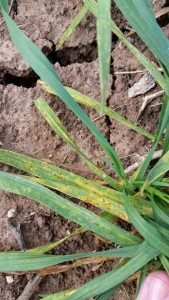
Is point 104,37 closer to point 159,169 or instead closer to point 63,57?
point 159,169

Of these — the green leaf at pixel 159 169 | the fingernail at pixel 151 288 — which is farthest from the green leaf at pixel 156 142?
the fingernail at pixel 151 288

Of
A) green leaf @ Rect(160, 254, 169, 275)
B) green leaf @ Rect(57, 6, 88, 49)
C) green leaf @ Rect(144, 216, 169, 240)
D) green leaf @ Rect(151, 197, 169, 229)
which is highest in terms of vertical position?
green leaf @ Rect(57, 6, 88, 49)

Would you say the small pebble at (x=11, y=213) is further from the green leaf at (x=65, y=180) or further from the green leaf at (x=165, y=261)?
the green leaf at (x=165, y=261)

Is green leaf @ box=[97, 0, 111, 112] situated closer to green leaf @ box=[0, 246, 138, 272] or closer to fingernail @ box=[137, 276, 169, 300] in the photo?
green leaf @ box=[0, 246, 138, 272]

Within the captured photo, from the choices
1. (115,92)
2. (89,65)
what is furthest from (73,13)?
(115,92)

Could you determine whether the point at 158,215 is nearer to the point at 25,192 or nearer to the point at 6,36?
the point at 25,192

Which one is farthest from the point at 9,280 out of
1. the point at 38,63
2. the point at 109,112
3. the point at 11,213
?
the point at 38,63

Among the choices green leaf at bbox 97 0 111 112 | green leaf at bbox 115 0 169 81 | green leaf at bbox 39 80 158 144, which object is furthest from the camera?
green leaf at bbox 39 80 158 144

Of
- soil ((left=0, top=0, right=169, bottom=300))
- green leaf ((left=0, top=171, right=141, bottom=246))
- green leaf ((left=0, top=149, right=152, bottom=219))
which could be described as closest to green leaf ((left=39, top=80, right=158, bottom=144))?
soil ((left=0, top=0, right=169, bottom=300))
